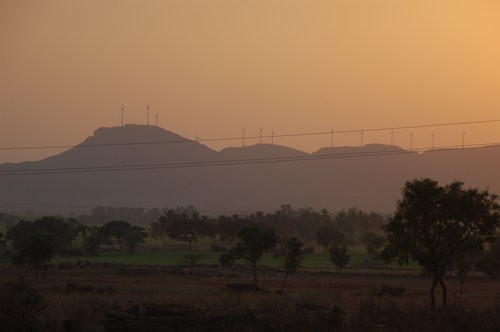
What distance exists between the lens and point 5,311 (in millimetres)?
25109

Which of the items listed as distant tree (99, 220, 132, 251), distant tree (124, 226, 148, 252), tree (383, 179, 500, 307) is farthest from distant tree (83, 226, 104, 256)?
tree (383, 179, 500, 307)

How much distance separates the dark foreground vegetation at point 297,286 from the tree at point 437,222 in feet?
0.20

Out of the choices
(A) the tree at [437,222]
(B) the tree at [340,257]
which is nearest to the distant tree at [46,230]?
(B) the tree at [340,257]

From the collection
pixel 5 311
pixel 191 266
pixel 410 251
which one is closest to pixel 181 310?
pixel 5 311

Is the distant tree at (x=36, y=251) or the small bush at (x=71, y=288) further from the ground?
the distant tree at (x=36, y=251)

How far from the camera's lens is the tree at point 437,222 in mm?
37406

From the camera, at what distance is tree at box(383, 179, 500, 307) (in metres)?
37.4

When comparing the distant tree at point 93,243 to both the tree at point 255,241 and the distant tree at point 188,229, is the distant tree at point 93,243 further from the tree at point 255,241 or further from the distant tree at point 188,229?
the tree at point 255,241

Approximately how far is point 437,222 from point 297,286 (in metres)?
26.7

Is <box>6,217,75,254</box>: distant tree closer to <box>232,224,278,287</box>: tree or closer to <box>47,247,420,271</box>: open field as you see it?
<box>47,247,420,271</box>: open field

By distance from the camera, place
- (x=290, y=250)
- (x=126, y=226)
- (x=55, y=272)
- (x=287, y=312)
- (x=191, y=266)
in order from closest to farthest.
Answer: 1. (x=287, y=312)
2. (x=290, y=250)
3. (x=55, y=272)
4. (x=191, y=266)
5. (x=126, y=226)

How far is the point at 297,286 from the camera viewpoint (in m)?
62.6

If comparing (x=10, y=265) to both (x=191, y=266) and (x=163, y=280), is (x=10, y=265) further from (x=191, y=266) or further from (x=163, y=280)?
(x=163, y=280)

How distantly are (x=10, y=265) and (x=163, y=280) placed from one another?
33.3 m
